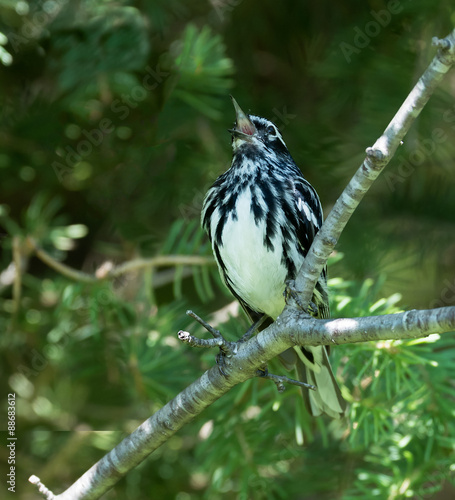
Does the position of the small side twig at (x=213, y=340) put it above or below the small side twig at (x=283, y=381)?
above

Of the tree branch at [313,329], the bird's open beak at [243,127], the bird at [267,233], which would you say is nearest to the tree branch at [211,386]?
the tree branch at [313,329]

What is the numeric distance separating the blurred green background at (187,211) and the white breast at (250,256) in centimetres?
14

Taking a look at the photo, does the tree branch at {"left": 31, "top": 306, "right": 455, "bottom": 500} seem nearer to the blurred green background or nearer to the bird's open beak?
the blurred green background

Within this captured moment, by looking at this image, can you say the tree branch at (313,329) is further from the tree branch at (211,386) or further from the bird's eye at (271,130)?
the bird's eye at (271,130)

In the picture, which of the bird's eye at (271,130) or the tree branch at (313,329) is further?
the bird's eye at (271,130)

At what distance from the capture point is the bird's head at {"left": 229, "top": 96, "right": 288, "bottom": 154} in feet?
6.19

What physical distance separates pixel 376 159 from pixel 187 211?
3.89 feet

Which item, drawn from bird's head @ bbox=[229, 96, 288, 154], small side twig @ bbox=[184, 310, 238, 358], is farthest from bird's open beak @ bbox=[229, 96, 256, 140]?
small side twig @ bbox=[184, 310, 238, 358]

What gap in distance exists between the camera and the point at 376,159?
3.51 ft

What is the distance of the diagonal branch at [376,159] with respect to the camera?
3.34 feet

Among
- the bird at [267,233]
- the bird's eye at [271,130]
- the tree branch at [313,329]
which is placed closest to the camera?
the tree branch at [313,329]

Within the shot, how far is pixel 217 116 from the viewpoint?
6.24 ft

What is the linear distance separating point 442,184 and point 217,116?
789mm

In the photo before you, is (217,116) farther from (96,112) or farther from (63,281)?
(63,281)
